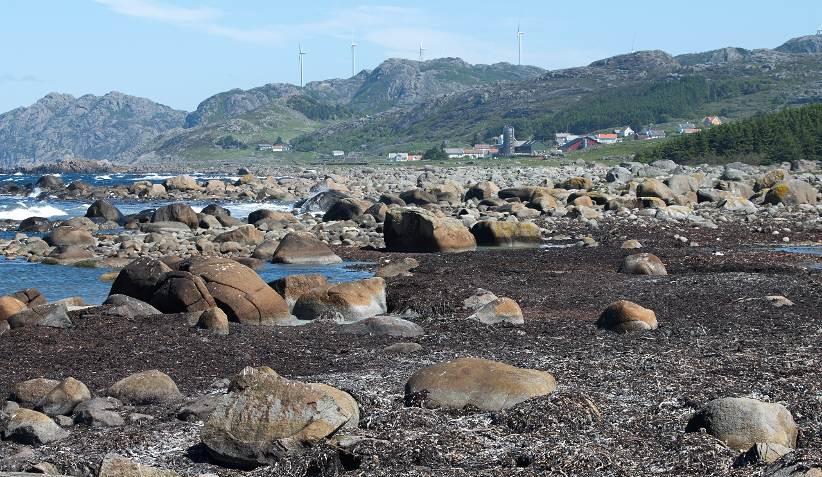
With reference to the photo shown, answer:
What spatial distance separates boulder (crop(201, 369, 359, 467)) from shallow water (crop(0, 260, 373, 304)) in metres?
15.6

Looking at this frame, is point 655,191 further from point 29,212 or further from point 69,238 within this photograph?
point 29,212

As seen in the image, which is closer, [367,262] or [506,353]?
[506,353]

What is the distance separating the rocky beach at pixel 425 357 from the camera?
1150 cm

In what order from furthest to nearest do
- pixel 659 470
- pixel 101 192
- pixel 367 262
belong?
pixel 101 192, pixel 367 262, pixel 659 470

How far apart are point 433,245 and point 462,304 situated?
13350 millimetres

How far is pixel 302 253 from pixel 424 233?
4343 mm

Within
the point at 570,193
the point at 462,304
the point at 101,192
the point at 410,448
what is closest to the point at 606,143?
the point at 101,192

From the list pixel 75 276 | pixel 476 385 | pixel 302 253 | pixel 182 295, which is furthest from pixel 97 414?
pixel 302 253

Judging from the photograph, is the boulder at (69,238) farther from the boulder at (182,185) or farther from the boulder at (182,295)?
the boulder at (182,185)

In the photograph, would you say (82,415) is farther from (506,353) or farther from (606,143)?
(606,143)

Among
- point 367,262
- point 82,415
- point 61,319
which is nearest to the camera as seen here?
point 82,415

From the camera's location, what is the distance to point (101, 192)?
82438mm

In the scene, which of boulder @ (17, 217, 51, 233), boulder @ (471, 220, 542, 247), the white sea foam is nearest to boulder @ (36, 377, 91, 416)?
boulder @ (471, 220, 542, 247)

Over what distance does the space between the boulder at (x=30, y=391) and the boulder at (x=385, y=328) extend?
241 inches
